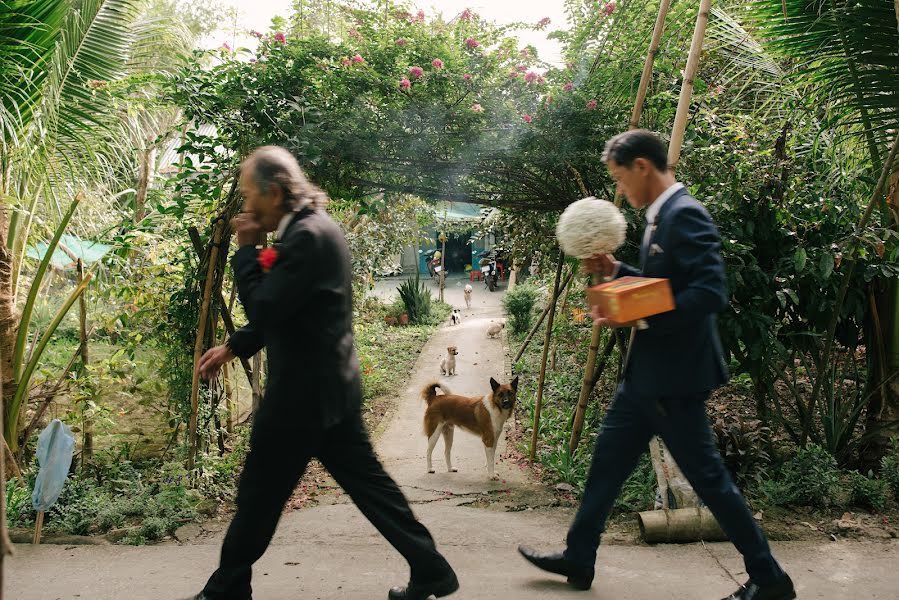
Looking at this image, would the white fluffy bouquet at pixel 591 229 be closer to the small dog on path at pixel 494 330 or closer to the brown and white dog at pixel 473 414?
the brown and white dog at pixel 473 414

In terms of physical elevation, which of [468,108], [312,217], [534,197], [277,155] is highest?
[468,108]

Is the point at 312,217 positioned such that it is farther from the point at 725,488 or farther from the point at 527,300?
the point at 527,300

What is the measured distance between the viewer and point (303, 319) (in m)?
2.79

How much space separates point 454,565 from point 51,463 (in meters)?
2.46

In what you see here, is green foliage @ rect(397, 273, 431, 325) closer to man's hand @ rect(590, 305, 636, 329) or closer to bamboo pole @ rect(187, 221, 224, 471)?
bamboo pole @ rect(187, 221, 224, 471)

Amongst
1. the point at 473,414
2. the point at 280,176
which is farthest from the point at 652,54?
the point at 473,414

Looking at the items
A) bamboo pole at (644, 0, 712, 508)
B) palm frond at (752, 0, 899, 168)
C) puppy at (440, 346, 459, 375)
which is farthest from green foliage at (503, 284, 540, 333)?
bamboo pole at (644, 0, 712, 508)

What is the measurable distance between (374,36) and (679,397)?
3.90 m

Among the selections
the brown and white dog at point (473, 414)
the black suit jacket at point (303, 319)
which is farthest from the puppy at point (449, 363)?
the black suit jacket at point (303, 319)

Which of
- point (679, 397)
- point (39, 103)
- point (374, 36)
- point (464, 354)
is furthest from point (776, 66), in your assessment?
point (464, 354)

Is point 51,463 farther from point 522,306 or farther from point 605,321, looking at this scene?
point 522,306

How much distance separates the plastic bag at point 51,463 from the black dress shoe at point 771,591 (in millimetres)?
3716

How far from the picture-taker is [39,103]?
5.51m

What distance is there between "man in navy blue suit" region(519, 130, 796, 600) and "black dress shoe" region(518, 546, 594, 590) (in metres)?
0.61
